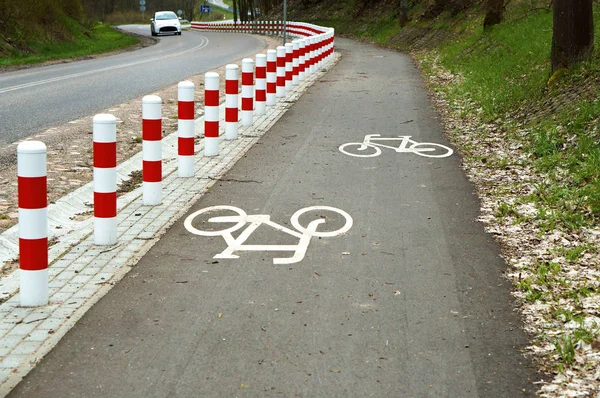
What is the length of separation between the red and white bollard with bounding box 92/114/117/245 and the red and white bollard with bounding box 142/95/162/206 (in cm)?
122

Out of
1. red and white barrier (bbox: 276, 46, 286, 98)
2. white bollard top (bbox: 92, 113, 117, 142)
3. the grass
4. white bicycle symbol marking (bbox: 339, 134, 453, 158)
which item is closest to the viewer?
white bollard top (bbox: 92, 113, 117, 142)

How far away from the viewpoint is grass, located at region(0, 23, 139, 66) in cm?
2974

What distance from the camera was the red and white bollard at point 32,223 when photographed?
536cm

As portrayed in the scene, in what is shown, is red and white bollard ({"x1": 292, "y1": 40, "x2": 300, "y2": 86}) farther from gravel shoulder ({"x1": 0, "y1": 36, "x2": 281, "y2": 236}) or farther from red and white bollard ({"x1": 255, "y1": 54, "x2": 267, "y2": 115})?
red and white bollard ({"x1": 255, "y1": 54, "x2": 267, "y2": 115})

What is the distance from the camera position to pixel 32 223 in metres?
5.43

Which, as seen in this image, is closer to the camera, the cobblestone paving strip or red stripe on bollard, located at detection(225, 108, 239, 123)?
the cobblestone paving strip

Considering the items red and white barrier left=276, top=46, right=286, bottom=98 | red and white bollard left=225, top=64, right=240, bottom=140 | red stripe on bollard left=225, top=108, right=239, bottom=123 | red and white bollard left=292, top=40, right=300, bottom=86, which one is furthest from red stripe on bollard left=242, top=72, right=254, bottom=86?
red and white bollard left=292, top=40, right=300, bottom=86

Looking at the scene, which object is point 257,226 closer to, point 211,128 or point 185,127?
point 185,127

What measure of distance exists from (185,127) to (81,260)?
10.8ft

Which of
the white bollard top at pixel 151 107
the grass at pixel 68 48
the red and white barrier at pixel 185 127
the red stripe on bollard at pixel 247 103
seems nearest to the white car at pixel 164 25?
the grass at pixel 68 48

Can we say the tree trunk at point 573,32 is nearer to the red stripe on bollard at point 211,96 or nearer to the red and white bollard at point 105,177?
the red stripe on bollard at point 211,96

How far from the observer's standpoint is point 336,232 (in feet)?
23.8

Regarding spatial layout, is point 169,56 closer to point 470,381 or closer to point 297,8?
point 470,381

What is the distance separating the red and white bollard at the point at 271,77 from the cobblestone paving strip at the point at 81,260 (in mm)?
5637
